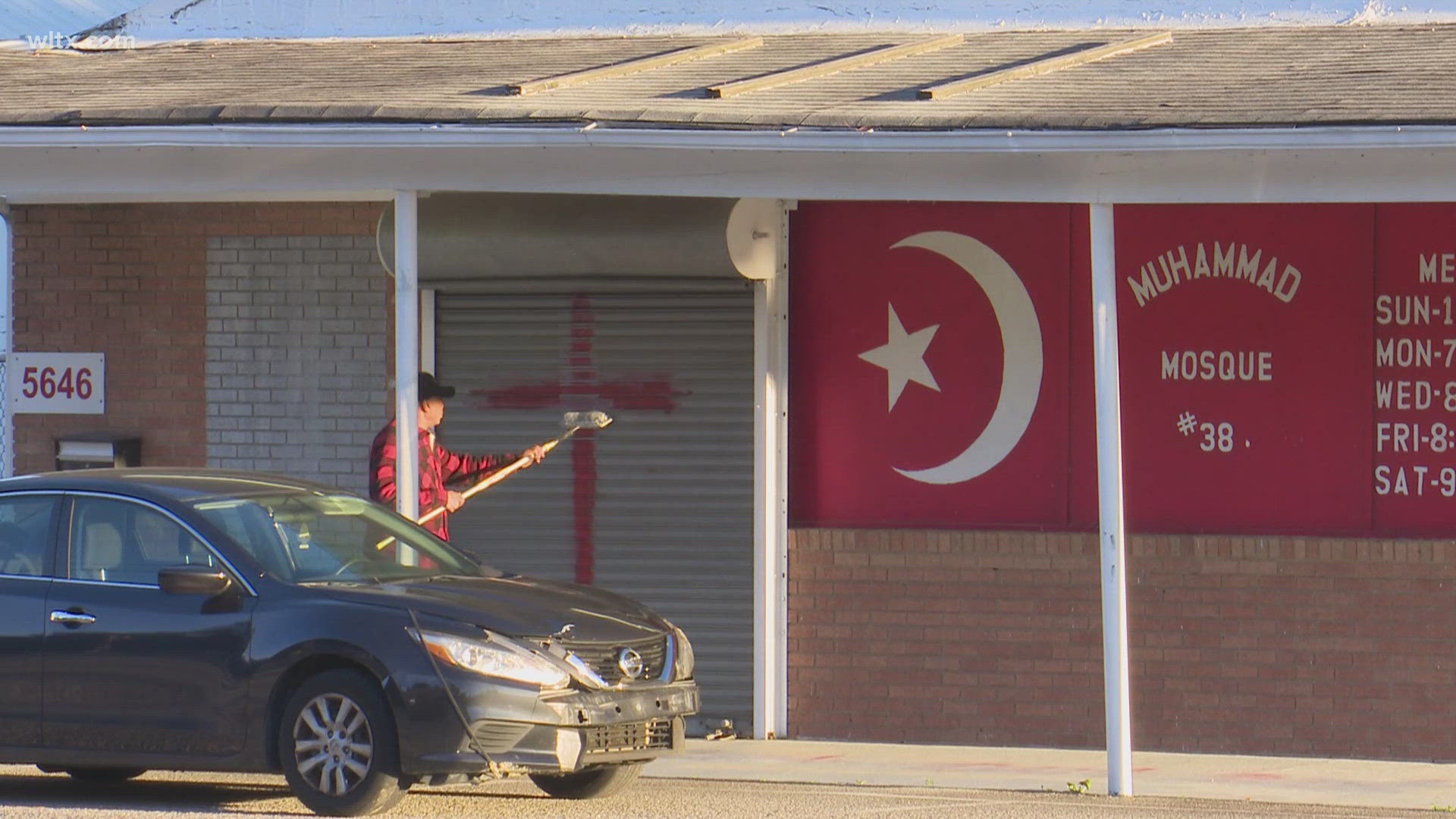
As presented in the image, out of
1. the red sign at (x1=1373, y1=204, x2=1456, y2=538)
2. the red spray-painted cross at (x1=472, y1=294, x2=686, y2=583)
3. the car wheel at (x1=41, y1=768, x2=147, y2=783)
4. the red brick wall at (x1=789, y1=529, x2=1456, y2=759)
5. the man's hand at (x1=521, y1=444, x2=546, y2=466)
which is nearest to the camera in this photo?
the car wheel at (x1=41, y1=768, x2=147, y2=783)

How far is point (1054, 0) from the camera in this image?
12.4m

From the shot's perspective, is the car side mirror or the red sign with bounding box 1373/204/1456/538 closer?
the car side mirror

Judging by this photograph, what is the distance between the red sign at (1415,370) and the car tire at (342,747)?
5.60 meters

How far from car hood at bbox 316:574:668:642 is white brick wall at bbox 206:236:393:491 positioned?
378 centimetres

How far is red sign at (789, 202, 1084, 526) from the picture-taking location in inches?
442

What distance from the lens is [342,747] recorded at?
312 inches

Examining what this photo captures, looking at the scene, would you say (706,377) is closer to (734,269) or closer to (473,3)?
(734,269)

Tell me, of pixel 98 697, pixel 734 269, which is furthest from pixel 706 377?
pixel 98 697

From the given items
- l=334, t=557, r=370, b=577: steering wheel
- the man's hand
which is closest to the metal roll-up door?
the man's hand

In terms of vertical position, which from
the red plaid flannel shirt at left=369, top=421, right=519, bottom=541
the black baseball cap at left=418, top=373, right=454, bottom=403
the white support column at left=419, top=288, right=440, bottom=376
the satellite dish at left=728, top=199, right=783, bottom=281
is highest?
the satellite dish at left=728, top=199, right=783, bottom=281

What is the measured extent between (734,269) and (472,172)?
1.86 meters

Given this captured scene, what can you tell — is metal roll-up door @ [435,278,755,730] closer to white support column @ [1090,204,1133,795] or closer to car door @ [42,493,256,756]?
white support column @ [1090,204,1133,795]

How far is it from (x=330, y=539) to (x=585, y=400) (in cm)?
328

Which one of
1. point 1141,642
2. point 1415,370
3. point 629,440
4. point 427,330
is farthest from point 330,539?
point 1415,370
